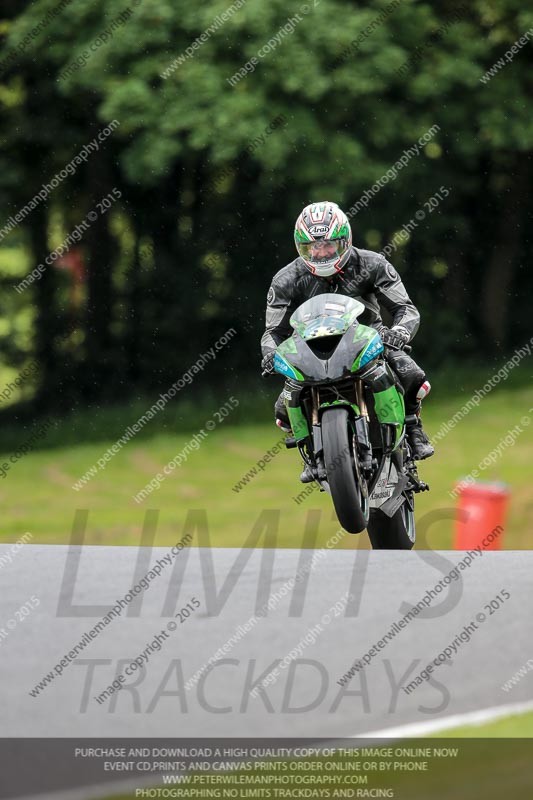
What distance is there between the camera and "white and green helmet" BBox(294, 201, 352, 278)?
613cm

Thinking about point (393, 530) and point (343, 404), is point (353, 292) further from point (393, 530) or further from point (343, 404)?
point (393, 530)

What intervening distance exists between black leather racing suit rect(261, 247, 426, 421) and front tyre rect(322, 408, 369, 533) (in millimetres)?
431

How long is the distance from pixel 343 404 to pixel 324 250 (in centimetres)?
81

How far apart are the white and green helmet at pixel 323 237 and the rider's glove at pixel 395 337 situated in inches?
18.0

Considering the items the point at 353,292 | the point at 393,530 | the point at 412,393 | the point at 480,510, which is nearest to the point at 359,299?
the point at 353,292

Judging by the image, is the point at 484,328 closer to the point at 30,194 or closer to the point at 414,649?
the point at 30,194

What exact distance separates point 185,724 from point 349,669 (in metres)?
0.92

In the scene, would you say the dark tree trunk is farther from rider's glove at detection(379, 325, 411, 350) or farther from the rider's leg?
rider's glove at detection(379, 325, 411, 350)

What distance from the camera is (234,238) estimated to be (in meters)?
20.2

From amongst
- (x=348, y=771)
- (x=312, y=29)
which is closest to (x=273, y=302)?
(x=348, y=771)

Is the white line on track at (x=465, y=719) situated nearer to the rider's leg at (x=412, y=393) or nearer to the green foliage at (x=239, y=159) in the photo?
the rider's leg at (x=412, y=393)

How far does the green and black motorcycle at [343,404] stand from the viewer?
6.06 metres

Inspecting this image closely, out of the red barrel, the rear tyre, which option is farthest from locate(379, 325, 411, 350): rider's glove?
the red barrel

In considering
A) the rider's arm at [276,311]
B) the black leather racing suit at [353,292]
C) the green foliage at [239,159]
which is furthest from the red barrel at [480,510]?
the green foliage at [239,159]
